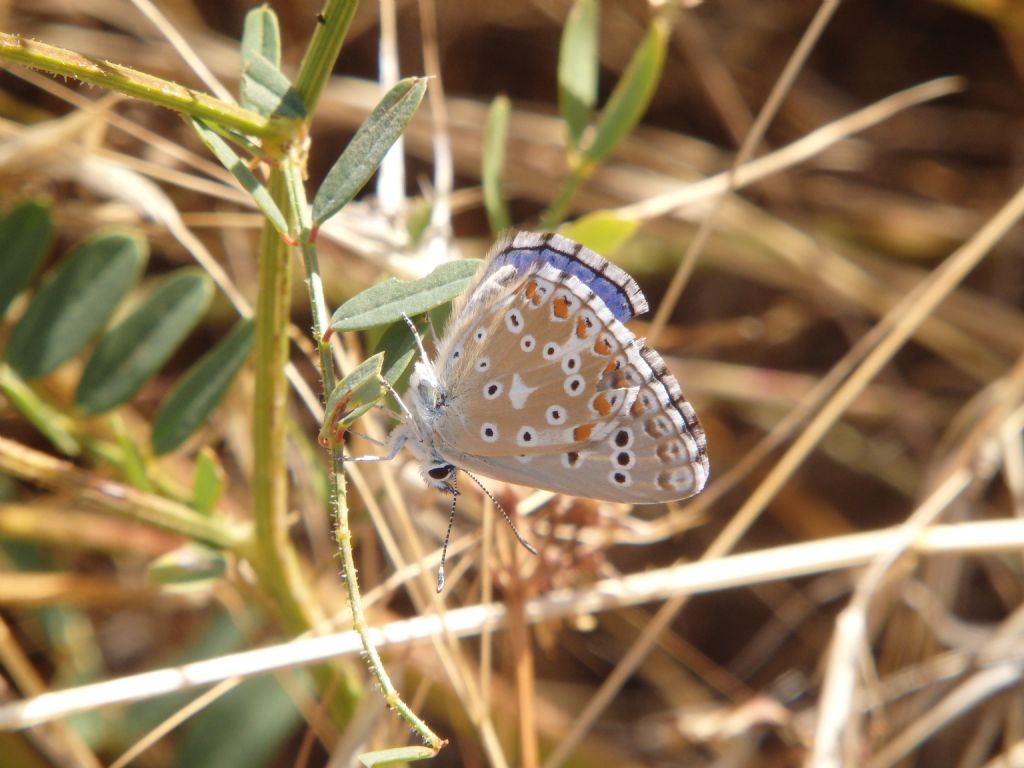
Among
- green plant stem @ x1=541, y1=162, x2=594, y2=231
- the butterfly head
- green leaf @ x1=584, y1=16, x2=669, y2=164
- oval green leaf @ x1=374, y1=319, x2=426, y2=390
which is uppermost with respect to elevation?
green leaf @ x1=584, y1=16, x2=669, y2=164

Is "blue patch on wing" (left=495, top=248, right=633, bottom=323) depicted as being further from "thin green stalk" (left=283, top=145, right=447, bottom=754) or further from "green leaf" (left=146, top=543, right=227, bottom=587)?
"green leaf" (left=146, top=543, right=227, bottom=587)

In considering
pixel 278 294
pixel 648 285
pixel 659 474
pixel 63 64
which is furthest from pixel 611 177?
pixel 63 64

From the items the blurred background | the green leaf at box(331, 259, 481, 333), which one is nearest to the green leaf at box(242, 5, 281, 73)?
the green leaf at box(331, 259, 481, 333)

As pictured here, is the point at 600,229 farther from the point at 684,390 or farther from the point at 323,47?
the point at 684,390

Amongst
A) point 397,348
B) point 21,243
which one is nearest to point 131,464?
point 21,243

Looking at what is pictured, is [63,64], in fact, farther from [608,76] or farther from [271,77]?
[608,76]

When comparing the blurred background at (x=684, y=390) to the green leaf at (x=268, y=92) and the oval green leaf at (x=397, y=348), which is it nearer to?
the oval green leaf at (x=397, y=348)

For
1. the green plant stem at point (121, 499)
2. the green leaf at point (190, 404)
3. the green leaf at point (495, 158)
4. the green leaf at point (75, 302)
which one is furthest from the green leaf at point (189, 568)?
the green leaf at point (495, 158)
